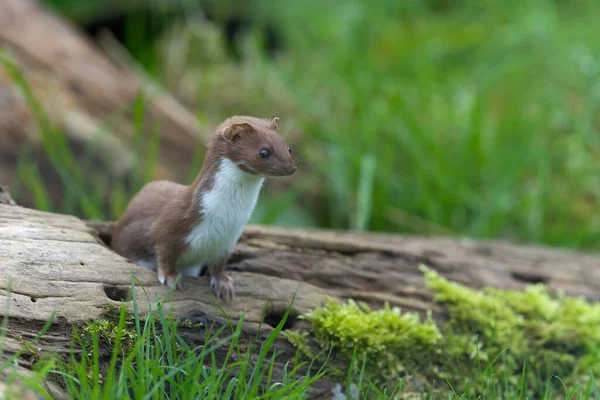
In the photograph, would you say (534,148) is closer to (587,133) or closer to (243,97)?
(587,133)

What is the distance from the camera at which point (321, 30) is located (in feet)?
29.0

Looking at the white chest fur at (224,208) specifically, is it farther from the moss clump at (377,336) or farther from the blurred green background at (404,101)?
the blurred green background at (404,101)

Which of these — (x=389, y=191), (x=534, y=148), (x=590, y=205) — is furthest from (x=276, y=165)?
(x=590, y=205)

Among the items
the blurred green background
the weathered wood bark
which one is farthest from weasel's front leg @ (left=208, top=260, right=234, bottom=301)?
the weathered wood bark

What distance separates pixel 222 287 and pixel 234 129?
789mm

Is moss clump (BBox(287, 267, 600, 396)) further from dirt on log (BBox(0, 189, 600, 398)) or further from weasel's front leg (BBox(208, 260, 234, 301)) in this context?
weasel's front leg (BBox(208, 260, 234, 301))

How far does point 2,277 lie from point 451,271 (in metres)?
2.68

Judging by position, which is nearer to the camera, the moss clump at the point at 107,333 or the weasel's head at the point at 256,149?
the moss clump at the point at 107,333

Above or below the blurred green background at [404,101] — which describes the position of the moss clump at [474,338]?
below

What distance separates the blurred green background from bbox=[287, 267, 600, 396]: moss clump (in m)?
1.79

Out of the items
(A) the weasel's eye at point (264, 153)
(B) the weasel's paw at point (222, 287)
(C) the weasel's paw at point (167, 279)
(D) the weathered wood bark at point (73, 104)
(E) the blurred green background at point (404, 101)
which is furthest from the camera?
(E) the blurred green background at point (404, 101)

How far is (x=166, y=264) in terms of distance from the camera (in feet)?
11.0

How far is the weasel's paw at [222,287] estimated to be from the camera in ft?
→ 11.2

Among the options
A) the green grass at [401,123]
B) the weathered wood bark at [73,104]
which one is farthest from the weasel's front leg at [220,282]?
the weathered wood bark at [73,104]
